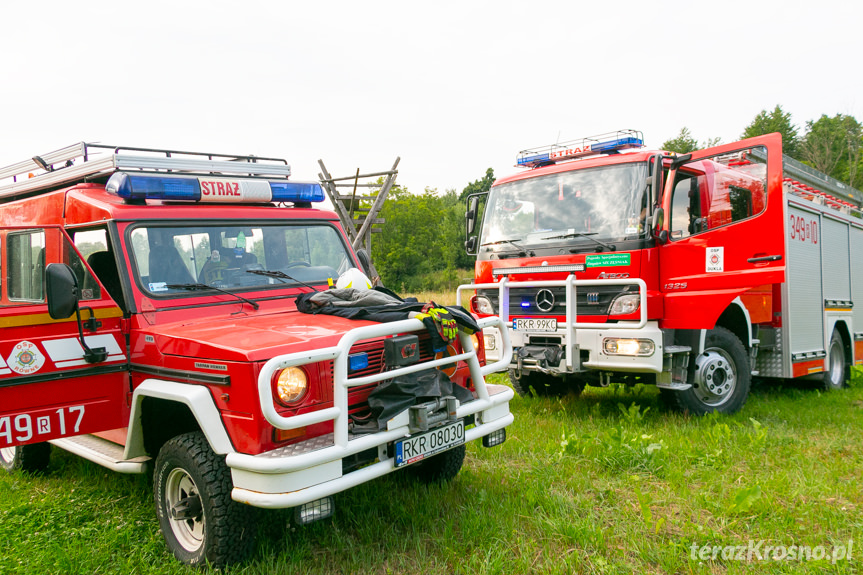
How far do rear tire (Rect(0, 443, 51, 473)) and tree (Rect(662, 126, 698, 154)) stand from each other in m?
46.4

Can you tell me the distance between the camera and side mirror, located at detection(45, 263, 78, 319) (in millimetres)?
3506

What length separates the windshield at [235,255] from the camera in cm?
416

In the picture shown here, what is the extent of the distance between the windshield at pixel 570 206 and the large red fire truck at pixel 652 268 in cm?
1

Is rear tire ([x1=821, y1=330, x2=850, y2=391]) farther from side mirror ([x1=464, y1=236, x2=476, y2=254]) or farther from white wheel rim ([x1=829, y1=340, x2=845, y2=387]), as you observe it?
side mirror ([x1=464, y1=236, x2=476, y2=254])

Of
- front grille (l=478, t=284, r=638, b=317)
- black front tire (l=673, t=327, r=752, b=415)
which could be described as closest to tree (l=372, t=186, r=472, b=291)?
front grille (l=478, t=284, r=638, b=317)

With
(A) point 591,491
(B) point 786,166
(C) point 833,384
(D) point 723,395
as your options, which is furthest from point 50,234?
(C) point 833,384

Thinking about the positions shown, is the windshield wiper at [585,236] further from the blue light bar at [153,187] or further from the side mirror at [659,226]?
the blue light bar at [153,187]

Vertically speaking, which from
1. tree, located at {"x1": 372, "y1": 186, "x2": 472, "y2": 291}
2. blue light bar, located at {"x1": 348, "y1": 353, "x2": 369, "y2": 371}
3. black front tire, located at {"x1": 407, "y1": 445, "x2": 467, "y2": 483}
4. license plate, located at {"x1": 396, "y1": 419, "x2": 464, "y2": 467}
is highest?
tree, located at {"x1": 372, "y1": 186, "x2": 472, "y2": 291}

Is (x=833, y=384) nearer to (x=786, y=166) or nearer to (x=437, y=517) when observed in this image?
(x=786, y=166)

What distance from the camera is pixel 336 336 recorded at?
3424 millimetres

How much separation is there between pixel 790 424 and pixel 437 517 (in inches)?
163

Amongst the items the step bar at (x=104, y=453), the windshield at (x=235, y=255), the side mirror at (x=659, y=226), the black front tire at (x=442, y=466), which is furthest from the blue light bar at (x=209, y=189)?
the side mirror at (x=659, y=226)

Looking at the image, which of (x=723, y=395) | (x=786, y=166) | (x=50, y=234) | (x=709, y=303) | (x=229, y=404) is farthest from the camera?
(x=786, y=166)

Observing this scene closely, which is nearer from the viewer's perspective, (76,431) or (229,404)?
(229,404)
